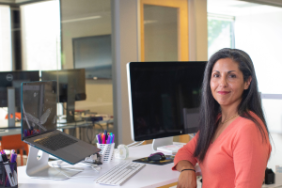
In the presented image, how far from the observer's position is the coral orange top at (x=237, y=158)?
3.94ft

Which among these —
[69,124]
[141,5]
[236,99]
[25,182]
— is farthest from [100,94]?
[236,99]

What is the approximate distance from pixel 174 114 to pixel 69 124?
1.91m

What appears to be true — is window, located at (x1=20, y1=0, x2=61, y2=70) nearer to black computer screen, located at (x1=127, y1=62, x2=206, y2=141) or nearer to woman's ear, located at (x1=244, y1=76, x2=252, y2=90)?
black computer screen, located at (x1=127, y1=62, x2=206, y2=141)

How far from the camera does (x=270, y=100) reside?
347 cm

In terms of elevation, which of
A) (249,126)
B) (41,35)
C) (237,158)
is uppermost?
(41,35)

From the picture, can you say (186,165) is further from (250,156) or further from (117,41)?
(117,41)

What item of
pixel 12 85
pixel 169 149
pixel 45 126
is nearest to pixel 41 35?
pixel 12 85

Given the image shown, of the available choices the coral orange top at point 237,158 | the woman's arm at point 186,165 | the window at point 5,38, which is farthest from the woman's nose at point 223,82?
the window at point 5,38

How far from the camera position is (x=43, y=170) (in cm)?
169

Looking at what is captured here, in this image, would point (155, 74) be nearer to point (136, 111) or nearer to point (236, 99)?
point (136, 111)

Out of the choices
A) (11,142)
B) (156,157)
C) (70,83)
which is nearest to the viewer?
(156,157)

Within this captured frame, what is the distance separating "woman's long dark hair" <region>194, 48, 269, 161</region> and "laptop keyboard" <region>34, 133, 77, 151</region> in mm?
665

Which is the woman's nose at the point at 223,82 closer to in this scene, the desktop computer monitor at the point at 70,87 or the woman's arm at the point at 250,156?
the woman's arm at the point at 250,156

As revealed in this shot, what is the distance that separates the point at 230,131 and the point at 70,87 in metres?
2.53
